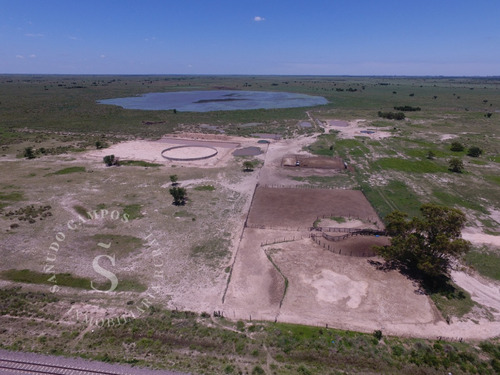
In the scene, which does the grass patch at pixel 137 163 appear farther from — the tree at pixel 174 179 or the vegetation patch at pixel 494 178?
the vegetation patch at pixel 494 178

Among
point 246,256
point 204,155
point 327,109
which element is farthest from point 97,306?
point 327,109

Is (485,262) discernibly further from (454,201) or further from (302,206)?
(302,206)

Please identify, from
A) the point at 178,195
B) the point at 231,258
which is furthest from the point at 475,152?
the point at 178,195

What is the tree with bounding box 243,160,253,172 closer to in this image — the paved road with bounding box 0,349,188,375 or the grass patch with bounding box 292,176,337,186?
the grass patch with bounding box 292,176,337,186

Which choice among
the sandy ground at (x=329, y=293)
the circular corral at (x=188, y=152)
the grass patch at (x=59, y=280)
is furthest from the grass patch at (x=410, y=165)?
the grass patch at (x=59, y=280)

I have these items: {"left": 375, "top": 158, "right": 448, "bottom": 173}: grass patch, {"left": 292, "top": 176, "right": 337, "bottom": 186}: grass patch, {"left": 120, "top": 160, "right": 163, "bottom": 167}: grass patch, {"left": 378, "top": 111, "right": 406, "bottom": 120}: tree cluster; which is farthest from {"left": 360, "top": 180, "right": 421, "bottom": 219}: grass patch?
{"left": 378, "top": 111, "right": 406, "bottom": 120}: tree cluster

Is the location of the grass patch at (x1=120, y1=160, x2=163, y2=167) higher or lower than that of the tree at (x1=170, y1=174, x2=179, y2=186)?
higher
